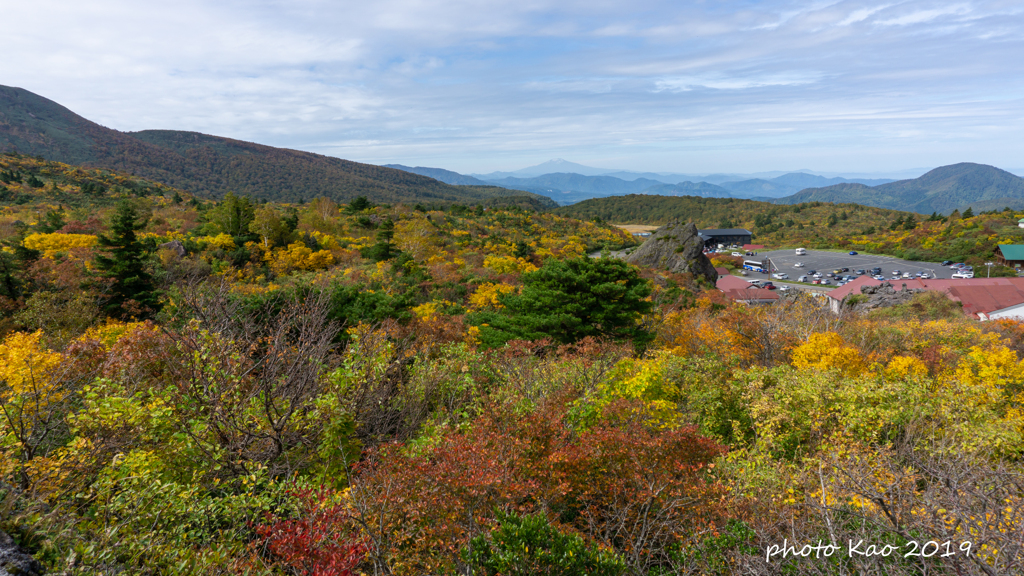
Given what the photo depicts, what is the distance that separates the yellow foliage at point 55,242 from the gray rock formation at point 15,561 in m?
22.7

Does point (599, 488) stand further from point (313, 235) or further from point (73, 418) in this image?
point (313, 235)

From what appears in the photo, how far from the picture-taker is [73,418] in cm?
540

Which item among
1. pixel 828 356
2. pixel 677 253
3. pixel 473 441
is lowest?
pixel 828 356

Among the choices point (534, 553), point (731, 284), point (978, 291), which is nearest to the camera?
point (534, 553)

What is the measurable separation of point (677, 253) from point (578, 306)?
1395 inches

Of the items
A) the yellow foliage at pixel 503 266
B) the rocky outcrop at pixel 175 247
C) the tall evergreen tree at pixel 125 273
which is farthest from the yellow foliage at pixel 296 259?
the yellow foliage at pixel 503 266

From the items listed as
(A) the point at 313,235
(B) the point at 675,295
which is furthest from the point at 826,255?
(A) the point at 313,235

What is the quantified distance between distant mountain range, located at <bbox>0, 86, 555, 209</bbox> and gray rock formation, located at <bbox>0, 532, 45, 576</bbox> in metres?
93.0

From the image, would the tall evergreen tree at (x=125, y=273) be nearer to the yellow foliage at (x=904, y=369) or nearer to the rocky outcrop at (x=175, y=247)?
the rocky outcrop at (x=175, y=247)

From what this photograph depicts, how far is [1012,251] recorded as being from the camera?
56000 mm

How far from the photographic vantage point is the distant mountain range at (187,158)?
93.0m

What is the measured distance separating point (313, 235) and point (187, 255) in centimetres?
937

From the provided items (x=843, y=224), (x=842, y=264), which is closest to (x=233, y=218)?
(x=842, y=264)

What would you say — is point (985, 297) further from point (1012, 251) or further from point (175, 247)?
point (175, 247)
